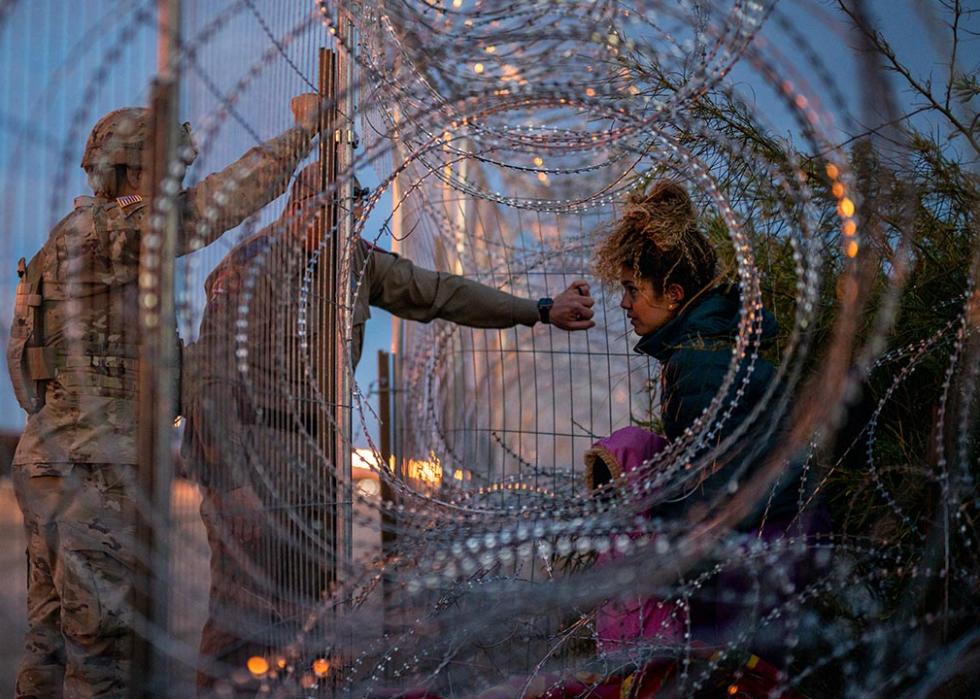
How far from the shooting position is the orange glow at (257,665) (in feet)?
9.17

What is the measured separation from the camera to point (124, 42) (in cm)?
239

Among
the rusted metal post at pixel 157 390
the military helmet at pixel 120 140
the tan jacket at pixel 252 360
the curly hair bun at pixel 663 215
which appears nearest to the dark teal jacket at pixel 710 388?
the curly hair bun at pixel 663 215

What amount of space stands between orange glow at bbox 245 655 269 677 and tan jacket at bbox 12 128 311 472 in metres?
0.66

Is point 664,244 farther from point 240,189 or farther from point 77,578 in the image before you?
point 77,578

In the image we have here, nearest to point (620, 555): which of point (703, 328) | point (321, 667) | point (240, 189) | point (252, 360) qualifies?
point (703, 328)

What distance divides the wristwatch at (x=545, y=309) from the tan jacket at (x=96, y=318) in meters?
1.23

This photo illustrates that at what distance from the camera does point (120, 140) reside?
279cm

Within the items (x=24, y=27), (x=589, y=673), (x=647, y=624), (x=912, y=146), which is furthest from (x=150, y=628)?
(x=912, y=146)

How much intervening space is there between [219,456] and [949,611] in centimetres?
193

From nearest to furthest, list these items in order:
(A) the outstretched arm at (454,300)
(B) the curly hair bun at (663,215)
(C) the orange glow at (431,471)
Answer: (B) the curly hair bun at (663,215) → (A) the outstretched arm at (454,300) → (C) the orange glow at (431,471)

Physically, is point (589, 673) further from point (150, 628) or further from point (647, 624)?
point (150, 628)

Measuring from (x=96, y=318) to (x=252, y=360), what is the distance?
44cm

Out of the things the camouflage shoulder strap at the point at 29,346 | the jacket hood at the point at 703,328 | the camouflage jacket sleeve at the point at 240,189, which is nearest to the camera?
the camouflage jacket sleeve at the point at 240,189

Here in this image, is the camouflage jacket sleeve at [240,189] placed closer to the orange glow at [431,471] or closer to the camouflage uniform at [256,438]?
the camouflage uniform at [256,438]
